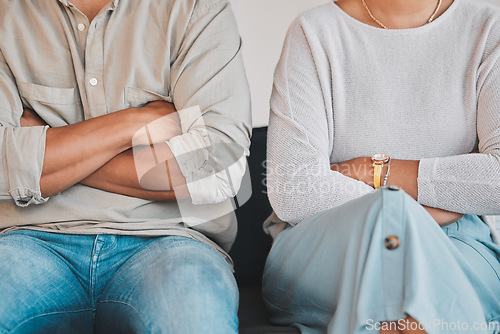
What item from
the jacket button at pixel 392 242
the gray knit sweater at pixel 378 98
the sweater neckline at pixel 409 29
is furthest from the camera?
the sweater neckline at pixel 409 29

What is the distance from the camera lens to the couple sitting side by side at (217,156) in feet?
3.53

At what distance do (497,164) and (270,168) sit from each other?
503 mm

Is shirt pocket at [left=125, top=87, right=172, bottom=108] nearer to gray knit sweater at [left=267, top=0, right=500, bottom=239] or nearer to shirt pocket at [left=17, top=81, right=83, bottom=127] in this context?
shirt pocket at [left=17, top=81, right=83, bottom=127]

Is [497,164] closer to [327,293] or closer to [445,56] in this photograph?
[445,56]

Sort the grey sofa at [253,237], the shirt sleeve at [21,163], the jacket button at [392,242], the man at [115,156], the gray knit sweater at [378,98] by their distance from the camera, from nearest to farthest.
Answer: the jacket button at [392,242] < the man at [115,156] < the shirt sleeve at [21,163] < the gray knit sweater at [378,98] < the grey sofa at [253,237]

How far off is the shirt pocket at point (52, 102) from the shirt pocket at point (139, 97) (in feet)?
0.42

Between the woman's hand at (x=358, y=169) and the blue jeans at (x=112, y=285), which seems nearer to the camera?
the blue jeans at (x=112, y=285)

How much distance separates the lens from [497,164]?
129cm

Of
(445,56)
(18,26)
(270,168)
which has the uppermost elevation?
(18,26)

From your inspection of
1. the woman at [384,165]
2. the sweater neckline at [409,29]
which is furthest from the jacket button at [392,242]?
the sweater neckline at [409,29]

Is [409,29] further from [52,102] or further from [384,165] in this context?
Result: [52,102]

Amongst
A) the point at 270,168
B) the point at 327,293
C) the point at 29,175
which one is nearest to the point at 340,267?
the point at 327,293

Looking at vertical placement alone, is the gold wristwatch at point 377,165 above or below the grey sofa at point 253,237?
above

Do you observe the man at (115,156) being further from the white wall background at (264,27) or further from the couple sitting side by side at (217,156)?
the white wall background at (264,27)
